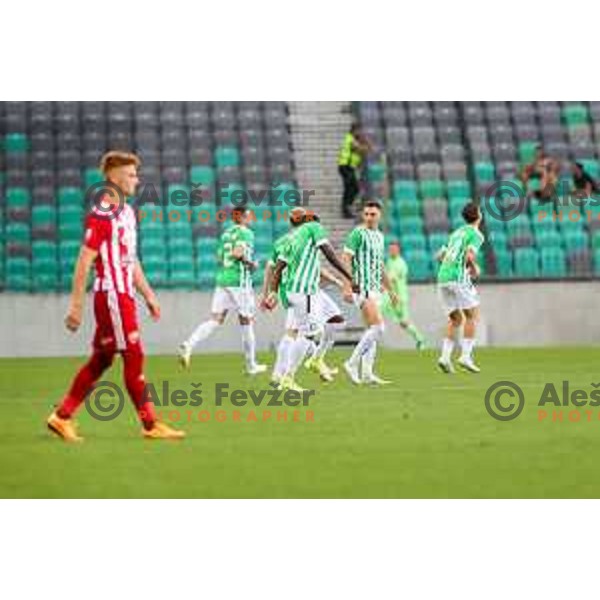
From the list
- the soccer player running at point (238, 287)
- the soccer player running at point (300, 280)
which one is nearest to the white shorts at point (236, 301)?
the soccer player running at point (238, 287)

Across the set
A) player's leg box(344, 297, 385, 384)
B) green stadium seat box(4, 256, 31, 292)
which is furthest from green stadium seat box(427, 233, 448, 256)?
player's leg box(344, 297, 385, 384)

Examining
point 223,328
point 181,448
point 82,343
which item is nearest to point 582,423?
point 181,448

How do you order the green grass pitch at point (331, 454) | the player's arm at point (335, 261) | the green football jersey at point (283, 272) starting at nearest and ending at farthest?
the green grass pitch at point (331, 454) < the player's arm at point (335, 261) < the green football jersey at point (283, 272)

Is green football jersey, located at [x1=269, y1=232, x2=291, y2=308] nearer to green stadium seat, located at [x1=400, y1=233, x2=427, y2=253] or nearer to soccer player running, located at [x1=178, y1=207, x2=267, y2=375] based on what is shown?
soccer player running, located at [x1=178, y1=207, x2=267, y2=375]

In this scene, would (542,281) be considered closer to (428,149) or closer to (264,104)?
(428,149)

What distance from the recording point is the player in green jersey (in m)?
19.0

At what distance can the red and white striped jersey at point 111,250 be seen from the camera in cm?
833

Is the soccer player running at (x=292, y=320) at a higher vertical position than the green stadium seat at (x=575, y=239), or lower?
lower

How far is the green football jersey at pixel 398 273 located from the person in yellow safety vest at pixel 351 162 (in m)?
0.84

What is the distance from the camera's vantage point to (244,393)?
1219 centimetres

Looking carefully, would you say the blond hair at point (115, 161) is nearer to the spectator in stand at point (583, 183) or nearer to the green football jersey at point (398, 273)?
the green football jersey at point (398, 273)

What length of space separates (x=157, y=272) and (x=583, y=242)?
15.5 feet

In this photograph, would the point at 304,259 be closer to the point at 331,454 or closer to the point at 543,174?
the point at 331,454

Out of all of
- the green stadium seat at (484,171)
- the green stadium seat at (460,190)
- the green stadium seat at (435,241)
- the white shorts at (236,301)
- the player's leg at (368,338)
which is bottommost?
the player's leg at (368,338)
